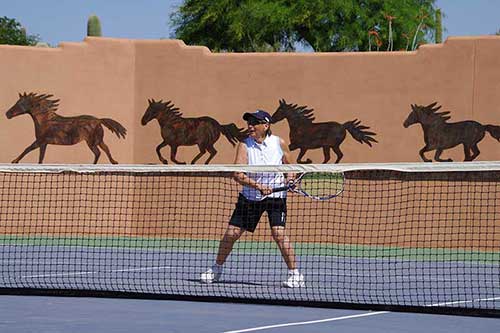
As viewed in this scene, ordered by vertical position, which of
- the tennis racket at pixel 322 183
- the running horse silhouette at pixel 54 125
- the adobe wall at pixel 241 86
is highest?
the adobe wall at pixel 241 86

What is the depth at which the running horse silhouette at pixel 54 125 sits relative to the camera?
1736 centimetres

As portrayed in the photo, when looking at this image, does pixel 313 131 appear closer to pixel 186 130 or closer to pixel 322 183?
pixel 322 183

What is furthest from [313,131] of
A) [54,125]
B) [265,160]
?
[265,160]

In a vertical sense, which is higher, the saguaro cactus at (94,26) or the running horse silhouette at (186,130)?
the saguaro cactus at (94,26)

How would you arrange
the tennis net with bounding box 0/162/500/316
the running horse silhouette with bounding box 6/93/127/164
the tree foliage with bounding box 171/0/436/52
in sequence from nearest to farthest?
the tennis net with bounding box 0/162/500/316, the running horse silhouette with bounding box 6/93/127/164, the tree foliage with bounding box 171/0/436/52

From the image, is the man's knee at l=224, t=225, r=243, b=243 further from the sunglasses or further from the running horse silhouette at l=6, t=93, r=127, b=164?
the running horse silhouette at l=6, t=93, r=127, b=164

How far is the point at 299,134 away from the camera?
17203 millimetres

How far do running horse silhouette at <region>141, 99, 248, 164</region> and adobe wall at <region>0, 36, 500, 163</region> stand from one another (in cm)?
10

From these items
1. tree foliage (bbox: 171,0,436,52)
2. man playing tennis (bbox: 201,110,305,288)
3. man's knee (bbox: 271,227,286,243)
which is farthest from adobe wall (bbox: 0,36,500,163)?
tree foliage (bbox: 171,0,436,52)

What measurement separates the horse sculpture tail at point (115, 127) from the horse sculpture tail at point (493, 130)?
5860 millimetres

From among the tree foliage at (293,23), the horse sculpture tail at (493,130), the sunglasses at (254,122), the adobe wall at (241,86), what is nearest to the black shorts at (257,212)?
the sunglasses at (254,122)

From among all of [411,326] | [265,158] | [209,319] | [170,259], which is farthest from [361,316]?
[170,259]

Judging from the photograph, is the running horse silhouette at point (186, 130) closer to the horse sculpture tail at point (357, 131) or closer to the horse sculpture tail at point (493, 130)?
the horse sculpture tail at point (357, 131)

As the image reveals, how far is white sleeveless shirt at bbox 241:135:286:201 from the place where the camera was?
9664 mm
